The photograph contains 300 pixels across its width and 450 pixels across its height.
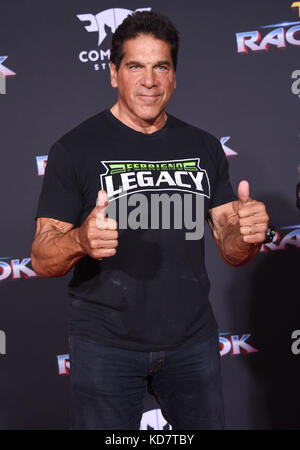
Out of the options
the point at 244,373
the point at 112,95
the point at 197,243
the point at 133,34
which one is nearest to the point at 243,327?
the point at 244,373

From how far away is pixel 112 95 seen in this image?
2.44 meters

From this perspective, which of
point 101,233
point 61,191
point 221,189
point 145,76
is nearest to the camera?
point 101,233

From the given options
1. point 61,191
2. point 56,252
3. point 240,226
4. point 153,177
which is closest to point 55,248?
point 56,252

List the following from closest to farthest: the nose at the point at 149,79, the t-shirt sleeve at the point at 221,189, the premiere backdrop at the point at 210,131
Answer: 1. the nose at the point at 149,79
2. the t-shirt sleeve at the point at 221,189
3. the premiere backdrop at the point at 210,131

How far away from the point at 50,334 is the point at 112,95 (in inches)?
47.9

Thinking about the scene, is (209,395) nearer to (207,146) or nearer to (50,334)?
(207,146)

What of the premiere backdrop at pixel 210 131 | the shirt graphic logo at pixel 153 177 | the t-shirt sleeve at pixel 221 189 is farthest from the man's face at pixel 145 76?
the premiere backdrop at pixel 210 131

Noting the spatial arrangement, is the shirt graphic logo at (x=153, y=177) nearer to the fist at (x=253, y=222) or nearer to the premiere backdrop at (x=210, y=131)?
the fist at (x=253, y=222)

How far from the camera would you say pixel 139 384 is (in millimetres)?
1428

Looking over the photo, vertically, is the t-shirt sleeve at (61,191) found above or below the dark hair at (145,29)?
below

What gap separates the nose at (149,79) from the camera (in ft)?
4.89

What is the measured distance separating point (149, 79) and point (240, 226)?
0.53 metres

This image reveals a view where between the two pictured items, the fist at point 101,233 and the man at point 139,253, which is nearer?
the fist at point 101,233

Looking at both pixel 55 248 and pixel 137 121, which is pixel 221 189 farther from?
pixel 55 248
